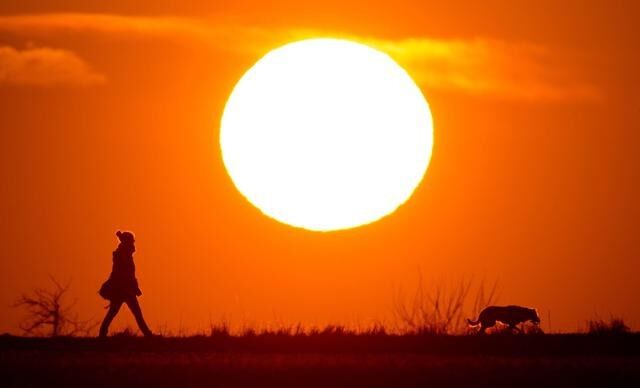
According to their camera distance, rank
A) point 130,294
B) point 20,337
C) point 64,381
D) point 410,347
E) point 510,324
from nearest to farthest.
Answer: point 64,381 < point 410,347 < point 20,337 < point 130,294 < point 510,324

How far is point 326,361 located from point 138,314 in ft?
23.5

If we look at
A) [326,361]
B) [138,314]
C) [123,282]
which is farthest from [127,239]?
[326,361]

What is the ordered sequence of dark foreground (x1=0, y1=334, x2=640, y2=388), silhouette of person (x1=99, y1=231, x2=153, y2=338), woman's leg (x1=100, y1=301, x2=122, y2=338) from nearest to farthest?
dark foreground (x1=0, y1=334, x2=640, y2=388)
woman's leg (x1=100, y1=301, x2=122, y2=338)
silhouette of person (x1=99, y1=231, x2=153, y2=338)

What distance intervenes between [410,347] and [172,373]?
523cm

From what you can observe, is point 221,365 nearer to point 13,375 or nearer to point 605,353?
point 13,375

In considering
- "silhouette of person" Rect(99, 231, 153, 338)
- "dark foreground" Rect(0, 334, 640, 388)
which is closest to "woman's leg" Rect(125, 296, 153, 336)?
"silhouette of person" Rect(99, 231, 153, 338)

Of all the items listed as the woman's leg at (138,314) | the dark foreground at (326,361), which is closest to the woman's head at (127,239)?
the woman's leg at (138,314)

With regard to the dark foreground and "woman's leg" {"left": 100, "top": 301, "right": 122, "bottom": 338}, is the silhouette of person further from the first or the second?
the dark foreground

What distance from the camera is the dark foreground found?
15383 millimetres

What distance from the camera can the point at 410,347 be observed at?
67.1 ft

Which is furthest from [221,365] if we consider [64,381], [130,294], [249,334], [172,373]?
[130,294]

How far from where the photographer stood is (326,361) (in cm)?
1748

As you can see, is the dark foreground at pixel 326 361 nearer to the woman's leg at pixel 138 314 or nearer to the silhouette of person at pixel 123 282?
the woman's leg at pixel 138 314

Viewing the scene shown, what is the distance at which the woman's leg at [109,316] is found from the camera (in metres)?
23.5
